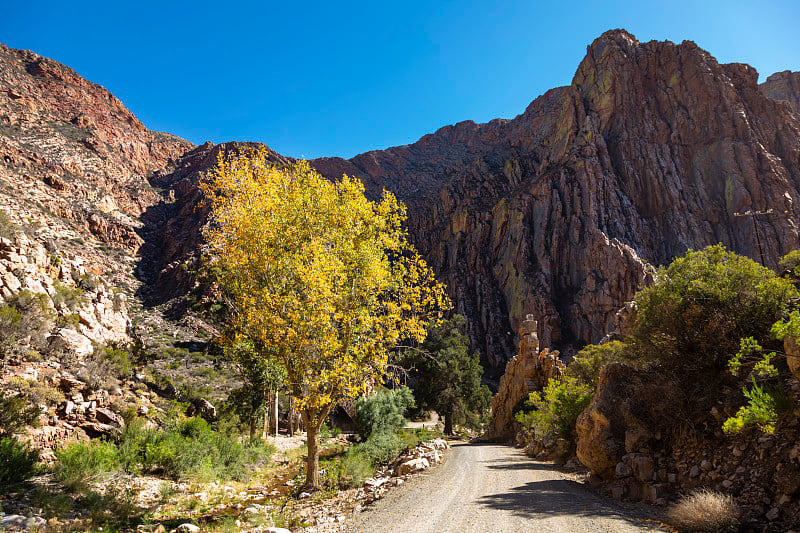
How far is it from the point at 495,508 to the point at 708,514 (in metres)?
3.97

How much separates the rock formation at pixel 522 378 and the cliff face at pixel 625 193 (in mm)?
42225

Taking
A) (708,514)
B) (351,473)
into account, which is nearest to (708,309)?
(708,514)

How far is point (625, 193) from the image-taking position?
3310 inches

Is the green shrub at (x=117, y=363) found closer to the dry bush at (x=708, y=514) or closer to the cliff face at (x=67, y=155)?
the dry bush at (x=708, y=514)

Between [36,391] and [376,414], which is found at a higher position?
[36,391]

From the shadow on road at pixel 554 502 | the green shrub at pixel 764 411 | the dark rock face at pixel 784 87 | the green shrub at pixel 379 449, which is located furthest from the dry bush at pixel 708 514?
the dark rock face at pixel 784 87

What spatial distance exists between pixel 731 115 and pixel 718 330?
110 m

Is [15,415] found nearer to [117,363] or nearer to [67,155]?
[117,363]

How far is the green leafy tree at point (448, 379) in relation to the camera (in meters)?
37.9

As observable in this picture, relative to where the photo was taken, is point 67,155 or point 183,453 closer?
point 183,453

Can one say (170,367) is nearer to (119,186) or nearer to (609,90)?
(119,186)

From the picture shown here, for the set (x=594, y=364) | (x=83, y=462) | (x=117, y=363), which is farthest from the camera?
(x=594, y=364)

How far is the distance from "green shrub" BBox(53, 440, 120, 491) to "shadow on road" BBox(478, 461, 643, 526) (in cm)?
1082

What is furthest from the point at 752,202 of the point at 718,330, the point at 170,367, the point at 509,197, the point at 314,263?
the point at 170,367
